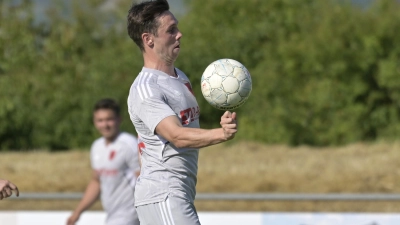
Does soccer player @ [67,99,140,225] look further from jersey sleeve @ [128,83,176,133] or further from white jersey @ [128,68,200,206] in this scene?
jersey sleeve @ [128,83,176,133]

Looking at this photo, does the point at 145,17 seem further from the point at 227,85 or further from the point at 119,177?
the point at 119,177

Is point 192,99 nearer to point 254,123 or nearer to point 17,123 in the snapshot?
point 254,123

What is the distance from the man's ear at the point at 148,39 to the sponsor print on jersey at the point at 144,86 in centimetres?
18

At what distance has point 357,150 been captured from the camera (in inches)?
682

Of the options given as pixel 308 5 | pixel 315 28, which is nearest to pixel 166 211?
pixel 315 28

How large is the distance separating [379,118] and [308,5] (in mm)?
6976

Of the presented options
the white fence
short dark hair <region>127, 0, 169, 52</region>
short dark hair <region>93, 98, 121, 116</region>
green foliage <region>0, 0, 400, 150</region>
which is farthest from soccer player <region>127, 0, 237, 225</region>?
green foliage <region>0, 0, 400, 150</region>

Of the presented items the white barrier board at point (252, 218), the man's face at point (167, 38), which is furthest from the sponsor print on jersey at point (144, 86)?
the white barrier board at point (252, 218)

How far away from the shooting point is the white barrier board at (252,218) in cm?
835

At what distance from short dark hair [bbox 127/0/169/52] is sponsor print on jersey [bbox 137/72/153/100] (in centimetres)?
21

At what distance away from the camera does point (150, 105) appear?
4277 millimetres

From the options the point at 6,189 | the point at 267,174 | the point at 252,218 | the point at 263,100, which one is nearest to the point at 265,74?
the point at 263,100

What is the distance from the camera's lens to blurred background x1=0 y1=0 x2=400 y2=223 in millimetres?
14828

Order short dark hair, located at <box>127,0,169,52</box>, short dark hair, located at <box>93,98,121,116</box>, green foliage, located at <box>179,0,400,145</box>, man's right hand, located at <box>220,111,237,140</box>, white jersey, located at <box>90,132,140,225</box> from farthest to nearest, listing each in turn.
A: 1. green foliage, located at <box>179,0,400,145</box>
2. short dark hair, located at <box>93,98,121,116</box>
3. white jersey, located at <box>90,132,140,225</box>
4. short dark hair, located at <box>127,0,169,52</box>
5. man's right hand, located at <box>220,111,237,140</box>
